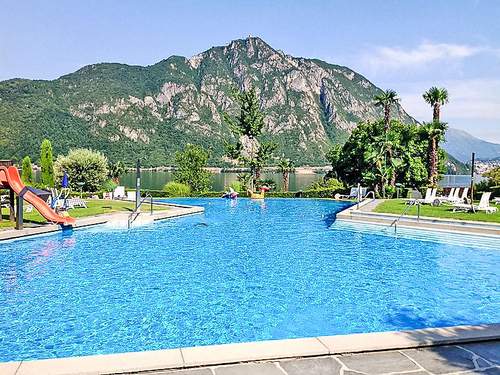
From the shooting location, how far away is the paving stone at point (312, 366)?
418 cm

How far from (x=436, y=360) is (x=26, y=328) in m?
6.29

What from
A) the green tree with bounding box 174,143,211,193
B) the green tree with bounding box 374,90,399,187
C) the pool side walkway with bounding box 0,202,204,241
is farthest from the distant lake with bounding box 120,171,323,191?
the pool side walkway with bounding box 0,202,204,241

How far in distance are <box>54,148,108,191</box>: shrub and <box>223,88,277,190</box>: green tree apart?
40.7 ft

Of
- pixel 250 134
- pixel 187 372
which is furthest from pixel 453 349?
pixel 250 134

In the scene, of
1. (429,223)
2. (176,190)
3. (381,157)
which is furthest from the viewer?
(176,190)

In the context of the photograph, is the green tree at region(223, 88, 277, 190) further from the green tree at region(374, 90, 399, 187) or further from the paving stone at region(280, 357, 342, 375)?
the paving stone at region(280, 357, 342, 375)

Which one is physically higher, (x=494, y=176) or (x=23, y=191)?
(x=494, y=176)

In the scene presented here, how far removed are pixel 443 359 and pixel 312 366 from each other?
1.37 metres

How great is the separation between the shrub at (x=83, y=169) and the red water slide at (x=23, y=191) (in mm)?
23787

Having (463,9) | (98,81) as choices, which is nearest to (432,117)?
(463,9)

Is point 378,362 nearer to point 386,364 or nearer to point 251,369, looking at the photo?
point 386,364

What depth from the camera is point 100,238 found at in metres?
16.1

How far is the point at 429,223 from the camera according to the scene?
57.6 ft

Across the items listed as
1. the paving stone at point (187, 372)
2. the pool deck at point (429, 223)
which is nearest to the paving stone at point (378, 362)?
the paving stone at point (187, 372)
